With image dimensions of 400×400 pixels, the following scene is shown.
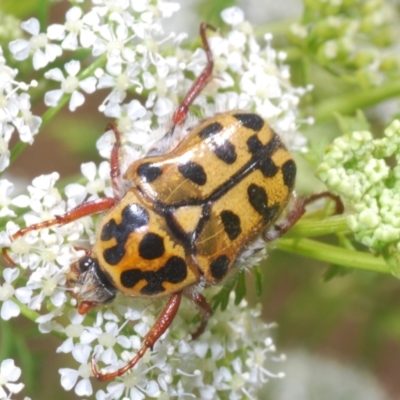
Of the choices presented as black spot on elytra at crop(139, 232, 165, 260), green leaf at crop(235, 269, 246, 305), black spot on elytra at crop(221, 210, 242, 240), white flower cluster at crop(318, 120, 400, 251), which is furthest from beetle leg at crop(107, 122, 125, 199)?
white flower cluster at crop(318, 120, 400, 251)

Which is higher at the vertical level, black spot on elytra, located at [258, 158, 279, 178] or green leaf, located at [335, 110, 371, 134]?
black spot on elytra, located at [258, 158, 279, 178]

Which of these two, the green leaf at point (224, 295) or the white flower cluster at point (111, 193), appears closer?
the white flower cluster at point (111, 193)

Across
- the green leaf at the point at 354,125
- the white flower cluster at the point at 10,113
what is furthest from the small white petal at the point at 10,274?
the green leaf at the point at 354,125

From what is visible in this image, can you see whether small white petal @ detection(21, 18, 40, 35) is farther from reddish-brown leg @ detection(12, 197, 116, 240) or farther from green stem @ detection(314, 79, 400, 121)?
green stem @ detection(314, 79, 400, 121)

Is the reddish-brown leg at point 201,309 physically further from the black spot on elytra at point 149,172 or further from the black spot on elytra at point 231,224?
the black spot on elytra at point 149,172

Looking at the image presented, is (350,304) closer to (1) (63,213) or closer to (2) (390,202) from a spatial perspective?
(2) (390,202)

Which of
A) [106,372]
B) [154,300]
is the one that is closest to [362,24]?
[154,300]

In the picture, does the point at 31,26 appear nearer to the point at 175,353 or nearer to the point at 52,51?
the point at 52,51
